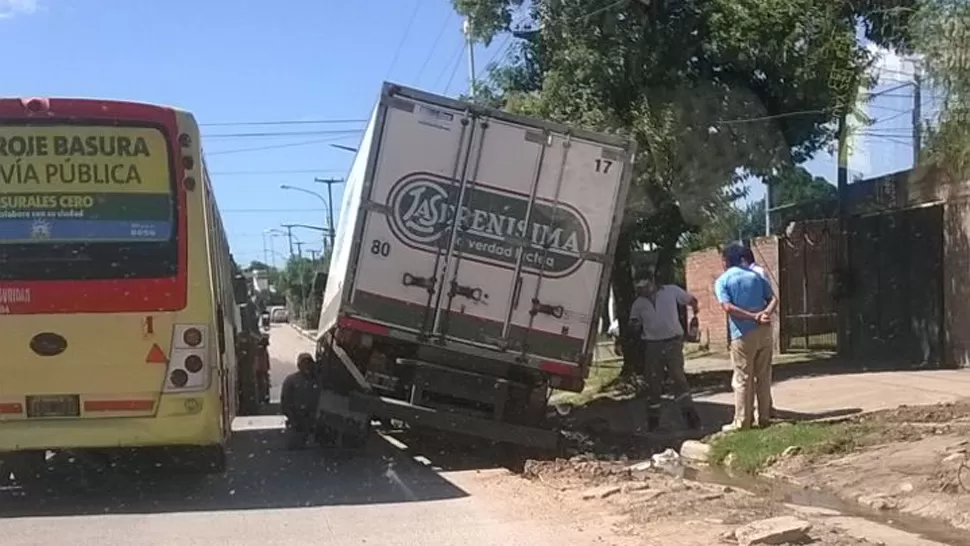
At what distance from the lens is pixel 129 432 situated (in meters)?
9.96

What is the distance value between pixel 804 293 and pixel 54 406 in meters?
16.2

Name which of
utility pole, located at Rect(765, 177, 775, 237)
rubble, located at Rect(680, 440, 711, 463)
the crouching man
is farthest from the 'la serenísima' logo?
utility pole, located at Rect(765, 177, 775, 237)

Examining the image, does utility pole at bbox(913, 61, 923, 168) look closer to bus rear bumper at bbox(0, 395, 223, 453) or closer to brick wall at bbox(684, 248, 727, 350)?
bus rear bumper at bbox(0, 395, 223, 453)

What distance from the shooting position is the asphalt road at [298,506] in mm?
8680

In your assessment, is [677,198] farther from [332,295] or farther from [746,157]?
[332,295]

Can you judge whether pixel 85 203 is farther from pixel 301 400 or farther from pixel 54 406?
pixel 301 400

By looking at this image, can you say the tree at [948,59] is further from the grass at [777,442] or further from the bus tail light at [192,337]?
the bus tail light at [192,337]

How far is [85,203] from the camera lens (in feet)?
32.8

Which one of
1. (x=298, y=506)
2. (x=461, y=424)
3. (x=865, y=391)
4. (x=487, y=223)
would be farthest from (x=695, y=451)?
(x=865, y=391)

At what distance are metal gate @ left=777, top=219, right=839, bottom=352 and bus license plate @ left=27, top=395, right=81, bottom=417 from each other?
15.2 metres

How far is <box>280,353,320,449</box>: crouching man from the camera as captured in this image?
1284cm

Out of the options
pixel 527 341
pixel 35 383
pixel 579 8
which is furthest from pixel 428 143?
pixel 579 8

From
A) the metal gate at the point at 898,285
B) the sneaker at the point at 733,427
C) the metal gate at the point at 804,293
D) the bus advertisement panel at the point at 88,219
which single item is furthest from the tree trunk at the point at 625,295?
the bus advertisement panel at the point at 88,219

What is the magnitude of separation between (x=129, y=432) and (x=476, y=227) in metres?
3.82
